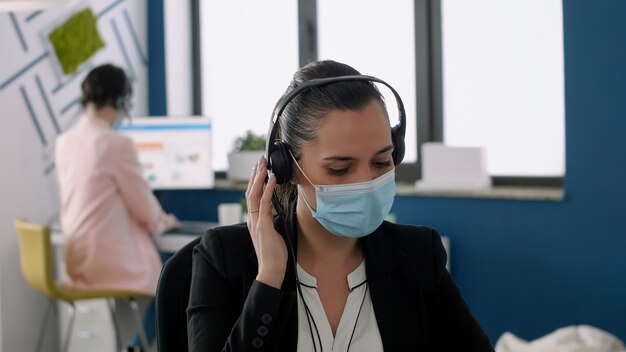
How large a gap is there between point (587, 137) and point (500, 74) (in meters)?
0.67

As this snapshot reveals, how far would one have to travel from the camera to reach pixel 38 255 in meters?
3.18

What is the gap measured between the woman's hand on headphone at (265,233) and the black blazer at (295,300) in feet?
0.10

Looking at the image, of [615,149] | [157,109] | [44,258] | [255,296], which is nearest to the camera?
[255,296]

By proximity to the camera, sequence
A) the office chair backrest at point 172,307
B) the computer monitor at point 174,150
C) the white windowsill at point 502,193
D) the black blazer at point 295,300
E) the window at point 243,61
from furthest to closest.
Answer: the window at point 243,61 < the computer monitor at point 174,150 < the white windowsill at point 502,193 < the office chair backrest at point 172,307 < the black blazer at point 295,300

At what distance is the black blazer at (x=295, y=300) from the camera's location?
131cm

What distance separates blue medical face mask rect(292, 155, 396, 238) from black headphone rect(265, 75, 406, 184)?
0.12 feet

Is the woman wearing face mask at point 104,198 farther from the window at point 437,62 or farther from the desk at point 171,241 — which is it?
the window at point 437,62

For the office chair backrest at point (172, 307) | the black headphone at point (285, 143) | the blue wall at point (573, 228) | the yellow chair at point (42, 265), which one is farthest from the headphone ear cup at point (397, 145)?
the yellow chair at point (42, 265)

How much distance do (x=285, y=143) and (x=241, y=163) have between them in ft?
8.47

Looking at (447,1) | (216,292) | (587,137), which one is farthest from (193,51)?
(216,292)

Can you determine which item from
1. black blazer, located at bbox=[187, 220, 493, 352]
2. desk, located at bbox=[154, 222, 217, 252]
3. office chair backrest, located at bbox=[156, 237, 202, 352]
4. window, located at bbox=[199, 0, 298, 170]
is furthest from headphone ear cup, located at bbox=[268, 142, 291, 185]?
window, located at bbox=[199, 0, 298, 170]

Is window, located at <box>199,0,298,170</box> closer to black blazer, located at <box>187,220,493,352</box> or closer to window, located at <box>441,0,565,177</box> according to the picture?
window, located at <box>441,0,565,177</box>

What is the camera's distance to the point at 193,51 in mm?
4535

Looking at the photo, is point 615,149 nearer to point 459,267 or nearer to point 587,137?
point 587,137
